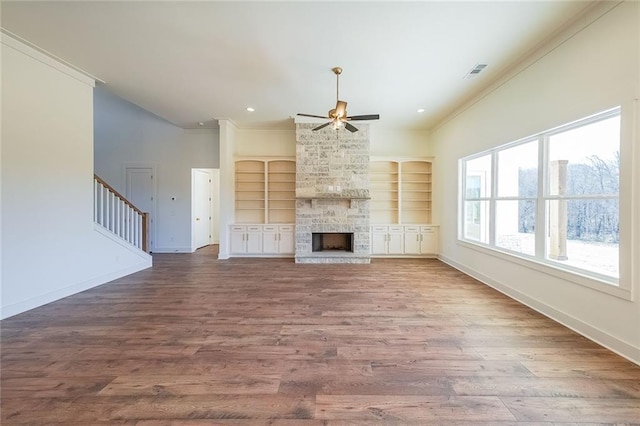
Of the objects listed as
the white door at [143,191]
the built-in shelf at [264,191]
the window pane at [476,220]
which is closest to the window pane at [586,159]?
the window pane at [476,220]

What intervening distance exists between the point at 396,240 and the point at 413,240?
44 cm

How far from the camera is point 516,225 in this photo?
3830mm

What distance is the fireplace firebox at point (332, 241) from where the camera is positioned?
6680 mm

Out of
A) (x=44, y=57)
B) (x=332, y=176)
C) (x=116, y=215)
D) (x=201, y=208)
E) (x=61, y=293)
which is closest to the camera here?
(x=44, y=57)

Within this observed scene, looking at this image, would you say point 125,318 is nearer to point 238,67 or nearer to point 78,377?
point 78,377

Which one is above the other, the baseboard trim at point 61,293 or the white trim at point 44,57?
the white trim at point 44,57

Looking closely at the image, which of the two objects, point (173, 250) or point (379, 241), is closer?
point (379, 241)

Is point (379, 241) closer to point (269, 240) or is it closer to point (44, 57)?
point (269, 240)

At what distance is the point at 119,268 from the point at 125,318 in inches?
86.4

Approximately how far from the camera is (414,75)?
12.9 ft

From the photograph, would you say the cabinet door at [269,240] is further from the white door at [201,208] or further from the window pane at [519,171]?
the window pane at [519,171]

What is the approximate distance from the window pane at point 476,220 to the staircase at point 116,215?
681 centimetres

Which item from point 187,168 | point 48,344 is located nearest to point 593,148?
point 48,344

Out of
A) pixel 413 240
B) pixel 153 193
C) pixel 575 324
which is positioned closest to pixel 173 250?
pixel 153 193
